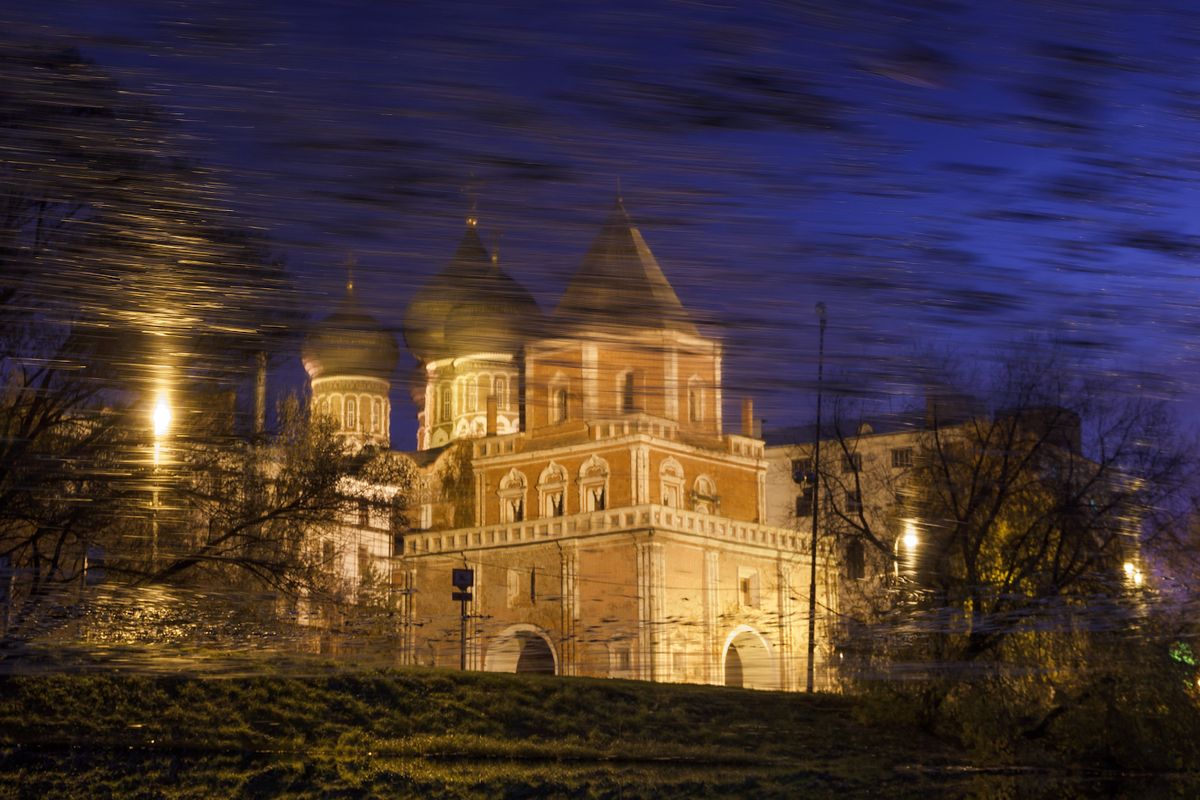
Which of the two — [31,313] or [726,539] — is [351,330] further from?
[726,539]

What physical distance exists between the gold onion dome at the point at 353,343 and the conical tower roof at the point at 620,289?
6.3 inches

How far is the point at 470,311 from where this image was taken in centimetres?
103

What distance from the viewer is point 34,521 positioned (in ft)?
4.91

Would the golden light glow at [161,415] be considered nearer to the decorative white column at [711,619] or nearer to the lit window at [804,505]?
the lit window at [804,505]

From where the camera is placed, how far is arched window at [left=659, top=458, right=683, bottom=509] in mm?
2005

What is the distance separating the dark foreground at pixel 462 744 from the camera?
11.1ft

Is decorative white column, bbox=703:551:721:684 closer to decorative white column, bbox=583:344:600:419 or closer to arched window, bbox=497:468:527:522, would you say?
arched window, bbox=497:468:527:522

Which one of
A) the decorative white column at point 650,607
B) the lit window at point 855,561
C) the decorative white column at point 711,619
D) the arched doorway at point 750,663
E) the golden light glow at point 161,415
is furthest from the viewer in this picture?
the arched doorway at point 750,663

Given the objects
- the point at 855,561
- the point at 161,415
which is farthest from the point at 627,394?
the point at 855,561

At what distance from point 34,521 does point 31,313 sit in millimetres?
464

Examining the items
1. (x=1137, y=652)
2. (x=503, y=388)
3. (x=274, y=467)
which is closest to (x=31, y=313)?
(x=503, y=388)

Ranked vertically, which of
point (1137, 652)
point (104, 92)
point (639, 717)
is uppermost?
point (104, 92)

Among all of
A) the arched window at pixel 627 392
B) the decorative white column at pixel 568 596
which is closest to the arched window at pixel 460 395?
the arched window at pixel 627 392

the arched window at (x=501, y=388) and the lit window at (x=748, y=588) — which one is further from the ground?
the arched window at (x=501, y=388)
